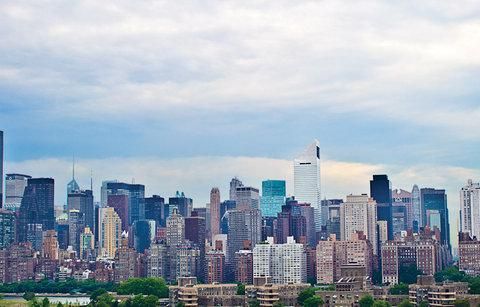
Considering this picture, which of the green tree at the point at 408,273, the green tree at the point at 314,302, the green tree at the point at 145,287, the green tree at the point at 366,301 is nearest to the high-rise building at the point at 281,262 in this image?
the green tree at the point at 408,273

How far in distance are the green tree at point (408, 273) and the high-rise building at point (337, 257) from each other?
174 inches

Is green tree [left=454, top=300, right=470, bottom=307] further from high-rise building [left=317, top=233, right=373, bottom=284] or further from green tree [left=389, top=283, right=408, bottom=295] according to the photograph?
high-rise building [left=317, top=233, right=373, bottom=284]

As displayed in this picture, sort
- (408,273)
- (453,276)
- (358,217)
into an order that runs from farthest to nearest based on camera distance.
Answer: (358,217) → (408,273) → (453,276)

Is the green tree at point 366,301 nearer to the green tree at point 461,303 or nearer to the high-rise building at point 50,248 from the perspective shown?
the green tree at point 461,303

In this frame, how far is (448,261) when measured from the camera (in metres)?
164

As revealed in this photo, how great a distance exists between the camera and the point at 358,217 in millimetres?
180875

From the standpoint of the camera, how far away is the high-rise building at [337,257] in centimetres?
13250

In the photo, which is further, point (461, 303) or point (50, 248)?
point (50, 248)

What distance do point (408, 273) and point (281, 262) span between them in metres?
18.0

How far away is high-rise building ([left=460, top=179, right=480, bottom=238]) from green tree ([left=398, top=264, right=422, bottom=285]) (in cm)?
6589

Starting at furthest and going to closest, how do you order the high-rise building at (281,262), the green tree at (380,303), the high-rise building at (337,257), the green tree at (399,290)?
the high-rise building at (281,262) → the high-rise building at (337,257) → the green tree at (399,290) → the green tree at (380,303)

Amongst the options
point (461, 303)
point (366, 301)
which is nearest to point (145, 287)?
point (366, 301)

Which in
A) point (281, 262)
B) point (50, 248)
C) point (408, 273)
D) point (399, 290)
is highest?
point (50, 248)

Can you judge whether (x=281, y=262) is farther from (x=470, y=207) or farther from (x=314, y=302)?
(x=470, y=207)
